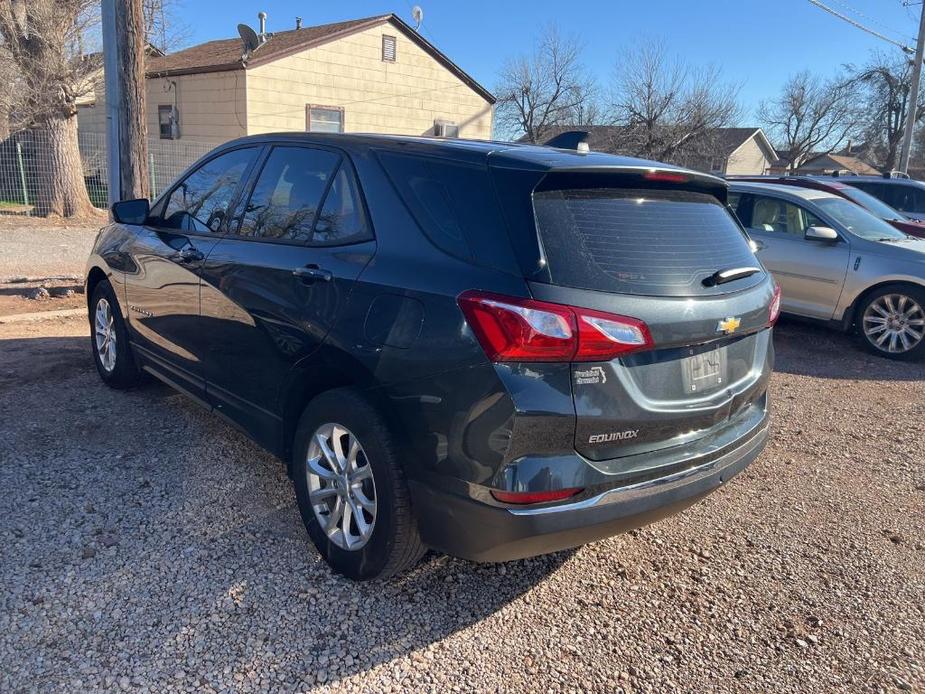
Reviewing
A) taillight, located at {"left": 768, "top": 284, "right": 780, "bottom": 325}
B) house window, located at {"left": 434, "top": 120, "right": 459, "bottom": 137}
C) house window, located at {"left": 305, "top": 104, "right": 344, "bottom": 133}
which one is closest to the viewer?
taillight, located at {"left": 768, "top": 284, "right": 780, "bottom": 325}

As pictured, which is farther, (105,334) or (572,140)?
(105,334)

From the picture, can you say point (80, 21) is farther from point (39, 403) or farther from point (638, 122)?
point (638, 122)

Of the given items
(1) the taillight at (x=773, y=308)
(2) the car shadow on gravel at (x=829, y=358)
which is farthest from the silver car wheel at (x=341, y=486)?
(2) the car shadow on gravel at (x=829, y=358)

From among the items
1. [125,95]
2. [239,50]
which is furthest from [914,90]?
[125,95]

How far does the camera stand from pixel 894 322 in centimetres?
723

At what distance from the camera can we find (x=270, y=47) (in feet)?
70.6

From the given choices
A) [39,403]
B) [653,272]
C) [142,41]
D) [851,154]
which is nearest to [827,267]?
[653,272]

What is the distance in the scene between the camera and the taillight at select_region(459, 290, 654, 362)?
2.32m

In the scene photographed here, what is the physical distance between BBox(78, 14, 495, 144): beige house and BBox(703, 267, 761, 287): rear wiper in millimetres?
18822

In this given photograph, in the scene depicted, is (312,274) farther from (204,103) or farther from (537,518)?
(204,103)

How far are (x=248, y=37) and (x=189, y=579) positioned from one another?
66.9 ft

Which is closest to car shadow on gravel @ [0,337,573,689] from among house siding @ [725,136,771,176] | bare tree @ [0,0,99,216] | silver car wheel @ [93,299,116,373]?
silver car wheel @ [93,299,116,373]

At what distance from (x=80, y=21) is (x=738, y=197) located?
14.8 meters

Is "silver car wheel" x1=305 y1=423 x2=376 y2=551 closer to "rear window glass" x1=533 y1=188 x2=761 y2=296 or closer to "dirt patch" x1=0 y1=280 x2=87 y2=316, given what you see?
"rear window glass" x1=533 y1=188 x2=761 y2=296
